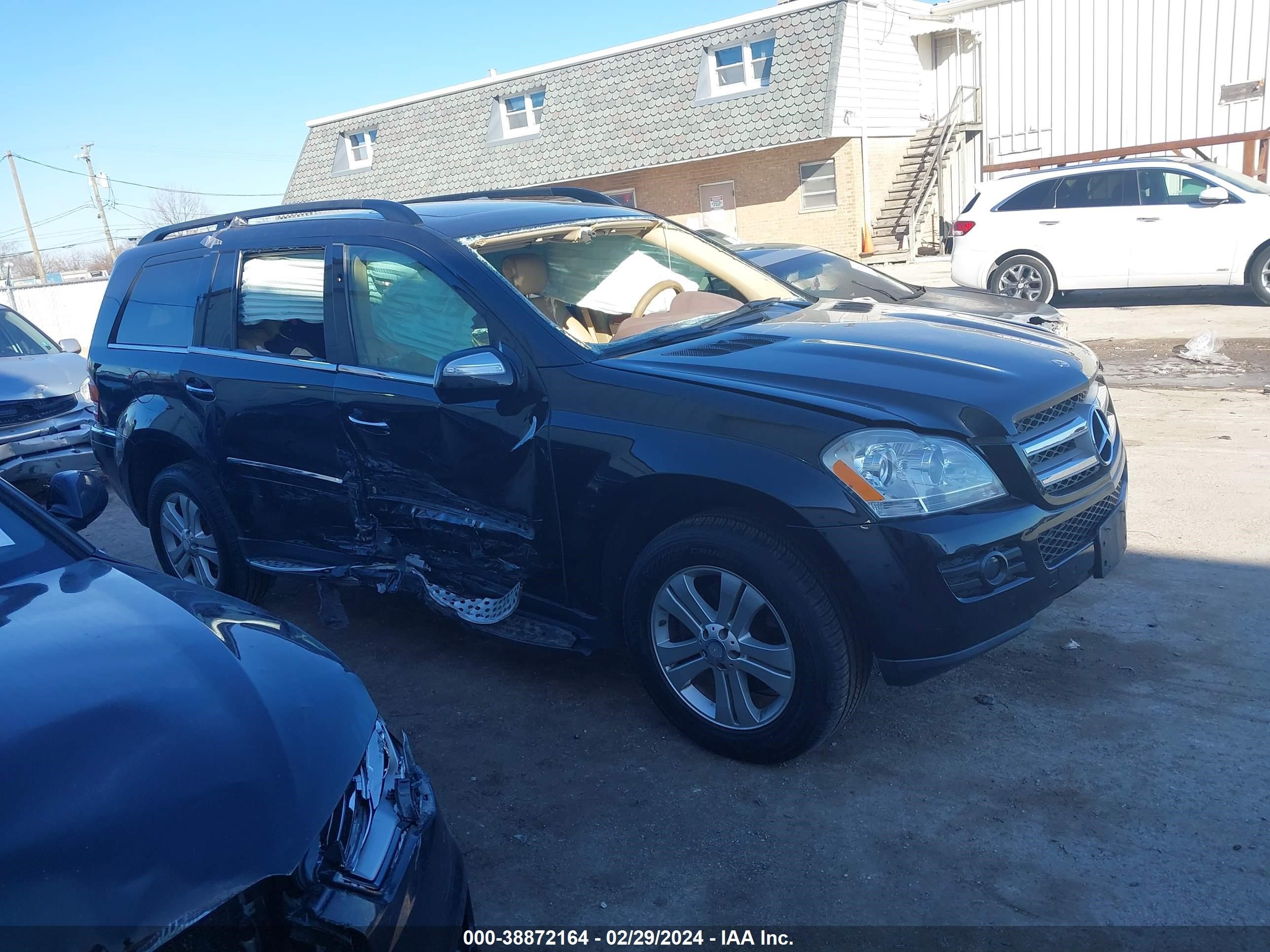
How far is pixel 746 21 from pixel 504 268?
22.0 m

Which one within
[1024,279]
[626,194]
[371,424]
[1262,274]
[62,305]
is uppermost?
[626,194]

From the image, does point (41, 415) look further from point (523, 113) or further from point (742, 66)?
point (523, 113)

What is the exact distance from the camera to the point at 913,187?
23.7 meters

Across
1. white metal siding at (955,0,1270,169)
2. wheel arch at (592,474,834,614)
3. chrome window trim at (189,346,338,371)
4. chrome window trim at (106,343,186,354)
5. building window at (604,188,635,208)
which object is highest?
white metal siding at (955,0,1270,169)

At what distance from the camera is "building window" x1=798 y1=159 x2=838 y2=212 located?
23562 millimetres

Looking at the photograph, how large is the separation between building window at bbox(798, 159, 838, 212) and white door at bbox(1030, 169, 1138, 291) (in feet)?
38.1

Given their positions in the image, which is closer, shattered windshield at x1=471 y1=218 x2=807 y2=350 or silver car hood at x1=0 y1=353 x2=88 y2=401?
shattered windshield at x1=471 y1=218 x2=807 y2=350

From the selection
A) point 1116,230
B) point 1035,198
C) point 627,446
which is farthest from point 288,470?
point 1116,230

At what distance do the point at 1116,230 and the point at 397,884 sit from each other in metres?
12.4

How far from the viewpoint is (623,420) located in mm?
3295

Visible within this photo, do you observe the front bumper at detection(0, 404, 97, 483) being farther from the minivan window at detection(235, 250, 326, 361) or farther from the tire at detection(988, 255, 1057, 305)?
the tire at detection(988, 255, 1057, 305)

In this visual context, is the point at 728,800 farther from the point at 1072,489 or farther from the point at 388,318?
the point at 388,318

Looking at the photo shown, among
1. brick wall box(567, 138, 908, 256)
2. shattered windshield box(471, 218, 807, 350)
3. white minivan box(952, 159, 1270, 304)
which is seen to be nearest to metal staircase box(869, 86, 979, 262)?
brick wall box(567, 138, 908, 256)

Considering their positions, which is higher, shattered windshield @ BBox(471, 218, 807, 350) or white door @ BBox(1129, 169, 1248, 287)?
shattered windshield @ BBox(471, 218, 807, 350)
